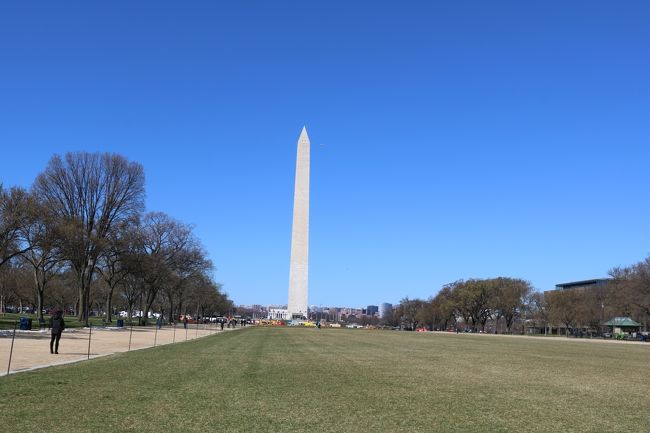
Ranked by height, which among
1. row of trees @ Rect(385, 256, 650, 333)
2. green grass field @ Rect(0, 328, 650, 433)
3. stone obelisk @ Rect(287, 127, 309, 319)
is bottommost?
green grass field @ Rect(0, 328, 650, 433)

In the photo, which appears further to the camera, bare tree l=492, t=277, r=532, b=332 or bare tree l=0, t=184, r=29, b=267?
bare tree l=492, t=277, r=532, b=332

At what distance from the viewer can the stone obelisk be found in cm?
9275

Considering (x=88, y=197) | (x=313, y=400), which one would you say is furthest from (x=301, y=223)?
(x=313, y=400)

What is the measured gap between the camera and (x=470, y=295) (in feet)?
421

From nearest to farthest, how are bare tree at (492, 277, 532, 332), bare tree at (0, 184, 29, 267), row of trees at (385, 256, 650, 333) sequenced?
1. bare tree at (0, 184, 29, 267)
2. row of trees at (385, 256, 650, 333)
3. bare tree at (492, 277, 532, 332)

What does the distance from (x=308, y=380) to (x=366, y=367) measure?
5.47 meters

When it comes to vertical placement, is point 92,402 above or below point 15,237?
below

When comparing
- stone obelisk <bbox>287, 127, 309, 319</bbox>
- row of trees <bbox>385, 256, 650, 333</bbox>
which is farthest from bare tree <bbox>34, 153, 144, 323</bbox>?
row of trees <bbox>385, 256, 650, 333</bbox>

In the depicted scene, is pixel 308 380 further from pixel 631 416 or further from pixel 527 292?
pixel 527 292

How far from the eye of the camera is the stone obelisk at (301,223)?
304ft

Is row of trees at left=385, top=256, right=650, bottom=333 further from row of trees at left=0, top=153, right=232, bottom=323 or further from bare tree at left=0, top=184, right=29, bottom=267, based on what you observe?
bare tree at left=0, top=184, right=29, bottom=267

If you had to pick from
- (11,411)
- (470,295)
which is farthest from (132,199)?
(470,295)

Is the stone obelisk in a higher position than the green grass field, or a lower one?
higher

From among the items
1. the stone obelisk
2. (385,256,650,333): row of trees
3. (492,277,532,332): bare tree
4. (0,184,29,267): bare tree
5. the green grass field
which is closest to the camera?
the green grass field
